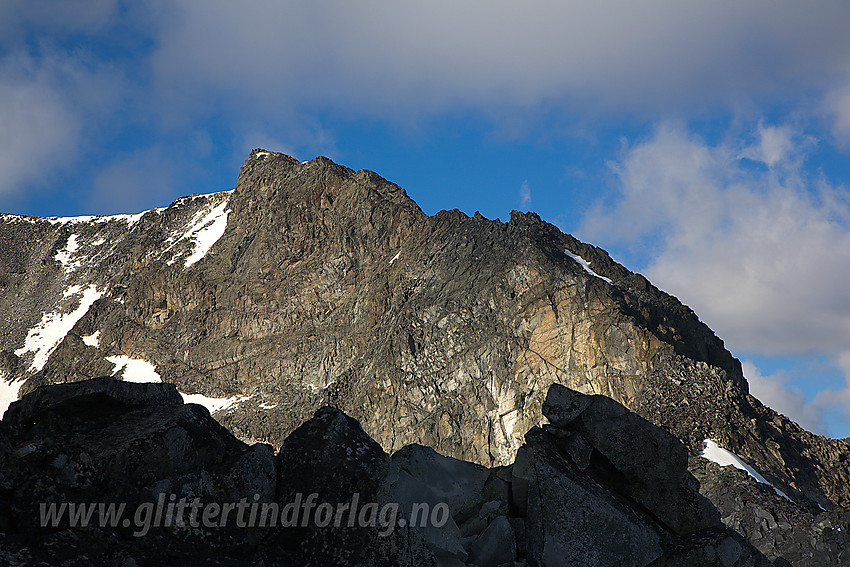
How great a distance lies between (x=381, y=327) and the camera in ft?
370

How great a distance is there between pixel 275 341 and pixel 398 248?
3010 cm

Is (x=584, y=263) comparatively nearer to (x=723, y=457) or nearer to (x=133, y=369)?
(x=723, y=457)

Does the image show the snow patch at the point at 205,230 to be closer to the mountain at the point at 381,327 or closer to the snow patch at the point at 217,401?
the mountain at the point at 381,327

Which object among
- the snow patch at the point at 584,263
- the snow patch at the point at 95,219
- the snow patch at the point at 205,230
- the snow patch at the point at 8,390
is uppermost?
the snow patch at the point at 95,219

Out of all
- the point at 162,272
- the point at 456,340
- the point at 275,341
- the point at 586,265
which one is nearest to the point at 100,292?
the point at 162,272

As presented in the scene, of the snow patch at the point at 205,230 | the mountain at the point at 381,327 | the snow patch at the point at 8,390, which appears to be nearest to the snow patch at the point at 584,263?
the mountain at the point at 381,327

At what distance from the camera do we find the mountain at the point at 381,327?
7056 cm

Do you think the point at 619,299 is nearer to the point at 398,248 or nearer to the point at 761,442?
the point at 761,442

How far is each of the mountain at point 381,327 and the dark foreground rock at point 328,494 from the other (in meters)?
22.3

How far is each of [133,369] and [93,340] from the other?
637 inches

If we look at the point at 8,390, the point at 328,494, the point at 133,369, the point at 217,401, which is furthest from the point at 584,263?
the point at 8,390

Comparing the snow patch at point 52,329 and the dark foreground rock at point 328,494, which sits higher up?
the snow patch at point 52,329

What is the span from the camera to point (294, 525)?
29.9 ft

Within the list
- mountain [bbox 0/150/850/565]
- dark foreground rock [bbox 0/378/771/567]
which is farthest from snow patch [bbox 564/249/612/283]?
dark foreground rock [bbox 0/378/771/567]
